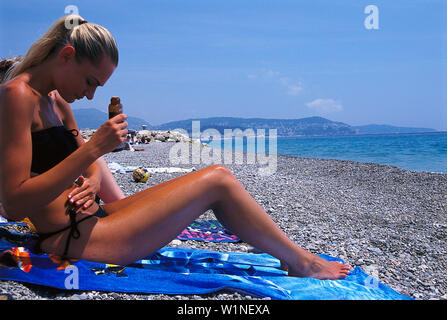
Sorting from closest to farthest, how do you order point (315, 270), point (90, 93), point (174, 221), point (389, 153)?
point (90, 93)
point (174, 221)
point (315, 270)
point (389, 153)

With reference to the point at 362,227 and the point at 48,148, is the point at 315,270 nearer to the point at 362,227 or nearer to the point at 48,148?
the point at 48,148

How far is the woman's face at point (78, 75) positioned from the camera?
2.11m

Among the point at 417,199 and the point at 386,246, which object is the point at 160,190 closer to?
the point at 386,246

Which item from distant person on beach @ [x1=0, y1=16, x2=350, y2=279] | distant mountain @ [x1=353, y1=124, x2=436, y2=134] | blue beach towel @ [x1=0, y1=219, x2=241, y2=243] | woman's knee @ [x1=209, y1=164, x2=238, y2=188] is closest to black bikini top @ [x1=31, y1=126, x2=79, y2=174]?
distant person on beach @ [x1=0, y1=16, x2=350, y2=279]

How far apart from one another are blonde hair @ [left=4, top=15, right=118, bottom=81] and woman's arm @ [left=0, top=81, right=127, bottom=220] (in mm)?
258

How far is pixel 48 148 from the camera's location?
86.0 inches

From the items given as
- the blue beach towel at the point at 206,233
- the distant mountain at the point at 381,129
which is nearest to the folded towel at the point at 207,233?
the blue beach towel at the point at 206,233

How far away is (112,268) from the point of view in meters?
2.37

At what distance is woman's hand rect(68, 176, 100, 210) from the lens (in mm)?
2217

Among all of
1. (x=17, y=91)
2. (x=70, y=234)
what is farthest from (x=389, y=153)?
(x=17, y=91)

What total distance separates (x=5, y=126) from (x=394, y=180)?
10.6m

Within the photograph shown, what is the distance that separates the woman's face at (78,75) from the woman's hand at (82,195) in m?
0.54

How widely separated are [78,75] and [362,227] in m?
4.35
